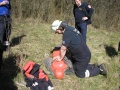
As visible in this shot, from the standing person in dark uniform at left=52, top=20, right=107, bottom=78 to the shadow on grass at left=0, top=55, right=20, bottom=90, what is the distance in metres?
0.98

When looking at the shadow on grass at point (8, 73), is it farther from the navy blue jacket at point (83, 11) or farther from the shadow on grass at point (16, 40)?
the navy blue jacket at point (83, 11)

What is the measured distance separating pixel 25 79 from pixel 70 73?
1063 mm

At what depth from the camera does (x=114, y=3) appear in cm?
924

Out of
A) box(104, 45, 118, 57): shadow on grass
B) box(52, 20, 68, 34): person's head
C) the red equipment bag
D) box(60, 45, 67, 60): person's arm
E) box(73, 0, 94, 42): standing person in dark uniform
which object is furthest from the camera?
box(104, 45, 118, 57): shadow on grass

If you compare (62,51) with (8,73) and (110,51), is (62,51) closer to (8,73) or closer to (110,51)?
(8,73)

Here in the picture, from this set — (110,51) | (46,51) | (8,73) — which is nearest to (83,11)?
(46,51)

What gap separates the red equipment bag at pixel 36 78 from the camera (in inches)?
202

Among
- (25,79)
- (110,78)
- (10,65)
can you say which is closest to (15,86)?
(25,79)

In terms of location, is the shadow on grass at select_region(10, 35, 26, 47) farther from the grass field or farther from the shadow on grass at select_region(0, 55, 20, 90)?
the shadow on grass at select_region(0, 55, 20, 90)

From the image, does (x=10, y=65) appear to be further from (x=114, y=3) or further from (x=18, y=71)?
(x=114, y=3)

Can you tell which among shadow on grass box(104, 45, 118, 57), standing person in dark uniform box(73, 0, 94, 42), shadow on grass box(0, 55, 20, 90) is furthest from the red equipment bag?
shadow on grass box(104, 45, 118, 57)

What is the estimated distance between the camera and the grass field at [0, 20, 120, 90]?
5.45 m

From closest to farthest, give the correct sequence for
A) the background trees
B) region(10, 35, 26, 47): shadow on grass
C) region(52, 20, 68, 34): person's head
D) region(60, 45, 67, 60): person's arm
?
region(52, 20, 68, 34): person's head, region(60, 45, 67, 60): person's arm, region(10, 35, 26, 47): shadow on grass, the background trees

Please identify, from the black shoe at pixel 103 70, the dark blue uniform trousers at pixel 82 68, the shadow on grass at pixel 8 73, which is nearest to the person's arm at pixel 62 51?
the dark blue uniform trousers at pixel 82 68
